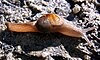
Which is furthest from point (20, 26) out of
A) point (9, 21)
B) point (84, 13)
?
point (84, 13)

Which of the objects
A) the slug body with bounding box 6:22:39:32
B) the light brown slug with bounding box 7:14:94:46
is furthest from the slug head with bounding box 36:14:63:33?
the slug body with bounding box 6:22:39:32

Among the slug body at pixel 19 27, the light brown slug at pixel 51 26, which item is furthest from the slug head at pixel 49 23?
the slug body at pixel 19 27

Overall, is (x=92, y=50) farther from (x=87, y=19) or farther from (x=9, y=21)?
(x=9, y=21)

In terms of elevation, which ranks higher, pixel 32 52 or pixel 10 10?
pixel 10 10

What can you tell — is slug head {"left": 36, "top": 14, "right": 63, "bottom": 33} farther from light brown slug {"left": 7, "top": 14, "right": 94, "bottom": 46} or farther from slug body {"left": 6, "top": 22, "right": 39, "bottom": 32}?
slug body {"left": 6, "top": 22, "right": 39, "bottom": 32}

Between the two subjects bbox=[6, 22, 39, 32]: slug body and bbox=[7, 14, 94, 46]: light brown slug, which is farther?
bbox=[6, 22, 39, 32]: slug body
